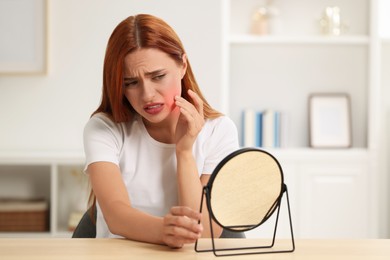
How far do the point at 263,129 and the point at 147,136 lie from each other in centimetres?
229

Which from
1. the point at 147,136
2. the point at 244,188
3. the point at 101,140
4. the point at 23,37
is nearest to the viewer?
the point at 244,188

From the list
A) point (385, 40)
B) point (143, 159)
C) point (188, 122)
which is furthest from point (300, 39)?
point (188, 122)

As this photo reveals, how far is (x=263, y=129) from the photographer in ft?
13.8

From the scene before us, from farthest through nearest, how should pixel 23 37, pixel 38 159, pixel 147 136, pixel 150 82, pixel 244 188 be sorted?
pixel 23 37
pixel 38 159
pixel 147 136
pixel 150 82
pixel 244 188

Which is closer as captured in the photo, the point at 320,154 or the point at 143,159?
the point at 143,159

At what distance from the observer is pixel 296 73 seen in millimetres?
4387

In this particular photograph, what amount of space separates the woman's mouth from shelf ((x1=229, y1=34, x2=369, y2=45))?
8.13ft

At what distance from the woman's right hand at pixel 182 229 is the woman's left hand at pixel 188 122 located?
0.40 metres

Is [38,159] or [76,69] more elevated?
[76,69]

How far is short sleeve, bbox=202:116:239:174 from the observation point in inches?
79.5

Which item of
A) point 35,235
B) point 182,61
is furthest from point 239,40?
point 182,61

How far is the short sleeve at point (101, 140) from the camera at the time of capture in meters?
1.83

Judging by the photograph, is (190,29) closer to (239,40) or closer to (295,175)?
(239,40)

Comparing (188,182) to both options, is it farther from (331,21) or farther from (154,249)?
(331,21)
